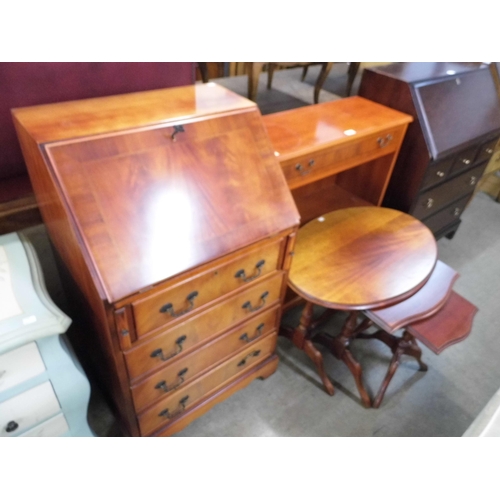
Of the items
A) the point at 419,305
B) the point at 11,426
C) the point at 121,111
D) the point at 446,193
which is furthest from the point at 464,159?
the point at 11,426

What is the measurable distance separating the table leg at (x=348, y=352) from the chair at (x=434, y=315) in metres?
0.12

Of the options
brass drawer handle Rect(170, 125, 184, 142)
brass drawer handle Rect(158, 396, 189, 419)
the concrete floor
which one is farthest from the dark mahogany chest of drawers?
brass drawer handle Rect(158, 396, 189, 419)

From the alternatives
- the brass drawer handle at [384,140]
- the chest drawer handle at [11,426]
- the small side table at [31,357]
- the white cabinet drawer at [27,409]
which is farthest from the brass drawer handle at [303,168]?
the chest drawer handle at [11,426]

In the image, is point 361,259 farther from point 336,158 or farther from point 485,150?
point 485,150

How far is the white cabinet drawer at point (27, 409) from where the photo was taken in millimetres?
970

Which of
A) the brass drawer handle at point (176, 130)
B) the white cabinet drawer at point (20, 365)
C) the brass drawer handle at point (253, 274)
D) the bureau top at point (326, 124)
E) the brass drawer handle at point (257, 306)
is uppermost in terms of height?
the brass drawer handle at point (176, 130)

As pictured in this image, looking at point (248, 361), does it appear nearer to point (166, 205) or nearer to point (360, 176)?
point (166, 205)

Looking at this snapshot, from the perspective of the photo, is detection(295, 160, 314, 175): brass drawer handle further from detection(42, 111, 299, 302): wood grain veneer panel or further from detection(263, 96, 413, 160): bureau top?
detection(42, 111, 299, 302): wood grain veneer panel

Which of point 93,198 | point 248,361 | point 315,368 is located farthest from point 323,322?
point 93,198

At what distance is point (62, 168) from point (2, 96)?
0.51 metres

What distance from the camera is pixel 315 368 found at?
5.88 ft

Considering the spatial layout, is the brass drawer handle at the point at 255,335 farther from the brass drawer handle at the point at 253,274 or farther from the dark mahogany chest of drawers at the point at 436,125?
the dark mahogany chest of drawers at the point at 436,125

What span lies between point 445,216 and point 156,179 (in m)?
2.02

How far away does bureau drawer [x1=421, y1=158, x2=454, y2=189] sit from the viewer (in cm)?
183
